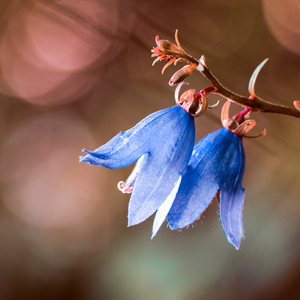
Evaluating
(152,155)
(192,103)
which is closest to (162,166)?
(152,155)

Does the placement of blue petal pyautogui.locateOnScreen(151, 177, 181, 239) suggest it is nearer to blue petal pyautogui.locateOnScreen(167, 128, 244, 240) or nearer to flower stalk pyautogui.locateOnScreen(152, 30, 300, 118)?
blue petal pyautogui.locateOnScreen(167, 128, 244, 240)

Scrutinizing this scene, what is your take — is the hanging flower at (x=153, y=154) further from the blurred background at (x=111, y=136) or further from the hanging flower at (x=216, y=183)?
the blurred background at (x=111, y=136)

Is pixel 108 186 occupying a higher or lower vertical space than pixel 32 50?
lower

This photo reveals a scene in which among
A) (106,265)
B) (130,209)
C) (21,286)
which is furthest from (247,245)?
(21,286)

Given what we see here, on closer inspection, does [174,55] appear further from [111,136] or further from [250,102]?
[111,136]

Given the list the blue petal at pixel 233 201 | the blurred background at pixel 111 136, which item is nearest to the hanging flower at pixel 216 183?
the blue petal at pixel 233 201

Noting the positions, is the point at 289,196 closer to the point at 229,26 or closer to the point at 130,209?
the point at 229,26
